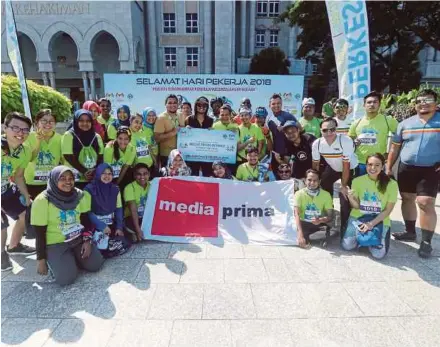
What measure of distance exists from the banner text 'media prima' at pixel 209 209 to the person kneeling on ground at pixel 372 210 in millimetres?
1130

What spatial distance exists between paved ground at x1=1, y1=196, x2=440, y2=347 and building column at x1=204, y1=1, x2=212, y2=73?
3131 centimetres

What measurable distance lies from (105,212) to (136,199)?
24.3 inches

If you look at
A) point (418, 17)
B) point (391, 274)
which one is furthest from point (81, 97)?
point (391, 274)

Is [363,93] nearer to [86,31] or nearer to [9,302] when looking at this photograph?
[9,302]

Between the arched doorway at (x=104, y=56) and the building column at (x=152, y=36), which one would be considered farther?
the building column at (x=152, y=36)

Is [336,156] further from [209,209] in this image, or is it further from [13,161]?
[13,161]

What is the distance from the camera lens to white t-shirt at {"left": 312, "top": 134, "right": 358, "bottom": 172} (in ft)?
14.5

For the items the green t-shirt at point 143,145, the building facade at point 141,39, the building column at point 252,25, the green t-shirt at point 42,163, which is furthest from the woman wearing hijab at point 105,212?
the building column at point 252,25

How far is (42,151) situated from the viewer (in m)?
4.14

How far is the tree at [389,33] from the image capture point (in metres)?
20.9

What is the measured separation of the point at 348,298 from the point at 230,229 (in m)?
1.88

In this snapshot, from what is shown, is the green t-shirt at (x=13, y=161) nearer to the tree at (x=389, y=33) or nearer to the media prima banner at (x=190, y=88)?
the media prima banner at (x=190, y=88)

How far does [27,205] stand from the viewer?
3934mm

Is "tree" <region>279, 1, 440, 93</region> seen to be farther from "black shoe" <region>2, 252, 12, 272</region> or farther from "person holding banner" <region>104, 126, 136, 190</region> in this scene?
"black shoe" <region>2, 252, 12, 272</region>
